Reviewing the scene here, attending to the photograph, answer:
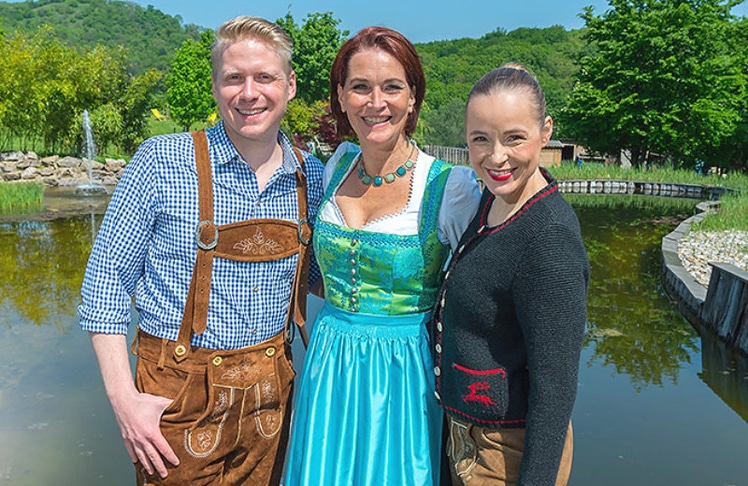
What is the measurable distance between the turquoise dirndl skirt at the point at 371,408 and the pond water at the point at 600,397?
70.6 inches

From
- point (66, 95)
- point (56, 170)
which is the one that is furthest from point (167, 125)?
point (56, 170)

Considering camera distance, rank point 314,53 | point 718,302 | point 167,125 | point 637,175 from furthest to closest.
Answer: point 167,125, point 314,53, point 637,175, point 718,302

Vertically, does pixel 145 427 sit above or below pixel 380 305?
below

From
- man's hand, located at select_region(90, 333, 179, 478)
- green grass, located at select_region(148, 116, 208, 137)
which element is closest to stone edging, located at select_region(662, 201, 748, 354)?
man's hand, located at select_region(90, 333, 179, 478)

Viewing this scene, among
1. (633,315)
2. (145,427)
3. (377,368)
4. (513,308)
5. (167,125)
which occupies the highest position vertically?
(513,308)

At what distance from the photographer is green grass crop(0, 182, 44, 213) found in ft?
39.4

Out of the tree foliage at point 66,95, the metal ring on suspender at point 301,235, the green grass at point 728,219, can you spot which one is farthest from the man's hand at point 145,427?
the tree foliage at point 66,95

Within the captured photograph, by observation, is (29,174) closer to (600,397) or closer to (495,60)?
(600,397)

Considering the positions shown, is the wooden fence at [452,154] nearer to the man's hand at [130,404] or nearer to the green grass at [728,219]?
the green grass at [728,219]

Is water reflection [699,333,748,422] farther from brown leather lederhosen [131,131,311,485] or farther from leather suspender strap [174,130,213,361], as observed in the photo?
leather suspender strap [174,130,213,361]

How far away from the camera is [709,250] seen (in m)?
7.86

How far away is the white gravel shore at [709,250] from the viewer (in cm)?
708

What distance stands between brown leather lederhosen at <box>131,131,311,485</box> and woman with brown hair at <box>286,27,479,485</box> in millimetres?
107

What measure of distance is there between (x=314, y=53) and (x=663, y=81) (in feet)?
54.7
